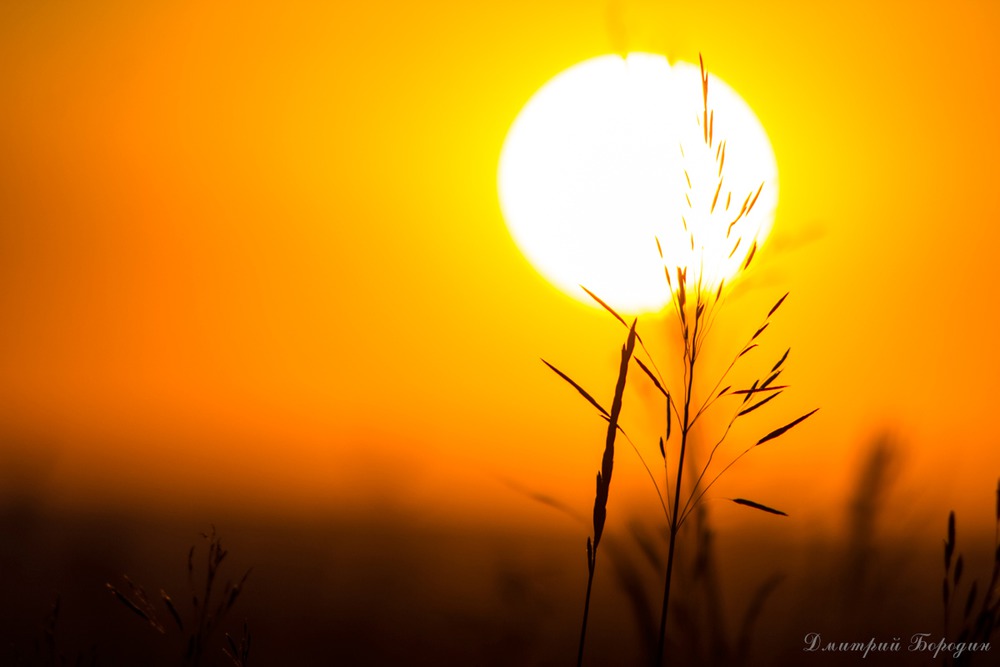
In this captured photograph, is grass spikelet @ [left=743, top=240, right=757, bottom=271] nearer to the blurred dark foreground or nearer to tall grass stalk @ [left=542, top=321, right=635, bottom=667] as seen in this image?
tall grass stalk @ [left=542, top=321, right=635, bottom=667]

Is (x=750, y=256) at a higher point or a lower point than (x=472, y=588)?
higher

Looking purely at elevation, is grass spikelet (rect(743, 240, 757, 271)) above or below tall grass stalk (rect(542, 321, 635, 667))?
above

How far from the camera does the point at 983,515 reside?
1939mm

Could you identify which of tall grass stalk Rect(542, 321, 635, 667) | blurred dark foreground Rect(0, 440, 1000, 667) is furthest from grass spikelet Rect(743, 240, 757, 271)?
blurred dark foreground Rect(0, 440, 1000, 667)

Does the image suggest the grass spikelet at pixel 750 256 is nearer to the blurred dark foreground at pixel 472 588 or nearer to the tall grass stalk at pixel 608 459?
the tall grass stalk at pixel 608 459

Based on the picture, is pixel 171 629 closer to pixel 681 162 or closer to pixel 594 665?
pixel 594 665

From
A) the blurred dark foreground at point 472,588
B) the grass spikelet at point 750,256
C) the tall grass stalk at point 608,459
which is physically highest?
the grass spikelet at point 750,256

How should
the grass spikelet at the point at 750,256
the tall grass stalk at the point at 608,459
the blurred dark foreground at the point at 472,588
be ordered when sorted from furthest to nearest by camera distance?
the blurred dark foreground at the point at 472,588, the grass spikelet at the point at 750,256, the tall grass stalk at the point at 608,459

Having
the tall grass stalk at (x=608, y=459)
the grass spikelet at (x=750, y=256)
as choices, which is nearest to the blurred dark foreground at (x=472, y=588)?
the tall grass stalk at (x=608, y=459)

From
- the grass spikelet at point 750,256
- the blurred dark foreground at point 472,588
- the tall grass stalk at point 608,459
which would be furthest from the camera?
the blurred dark foreground at point 472,588

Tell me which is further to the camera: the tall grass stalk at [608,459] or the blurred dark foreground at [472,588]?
the blurred dark foreground at [472,588]

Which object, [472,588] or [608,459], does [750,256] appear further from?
[472,588]

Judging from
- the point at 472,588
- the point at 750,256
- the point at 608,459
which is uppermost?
the point at 750,256

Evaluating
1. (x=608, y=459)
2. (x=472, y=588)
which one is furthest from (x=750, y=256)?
(x=472, y=588)
